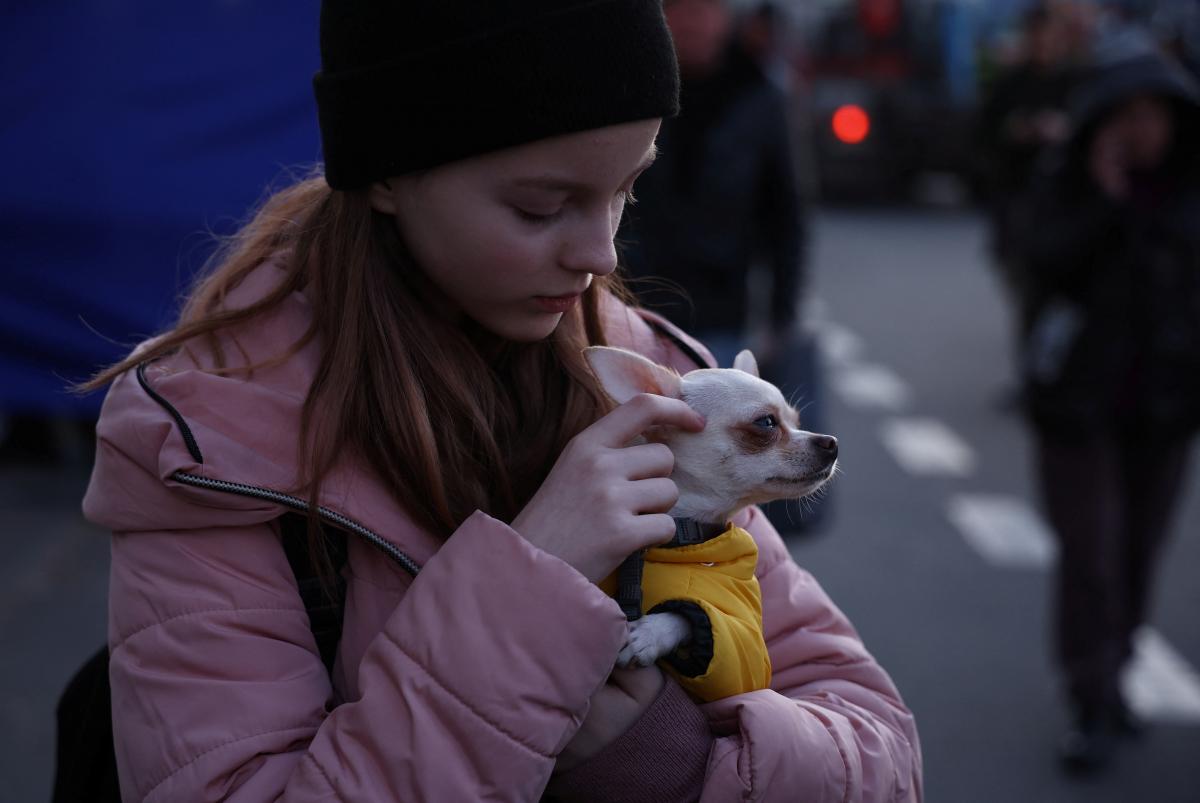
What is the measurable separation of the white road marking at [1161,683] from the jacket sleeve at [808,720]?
3330 millimetres

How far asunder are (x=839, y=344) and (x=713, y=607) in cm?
916

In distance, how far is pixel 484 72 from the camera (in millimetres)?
1300

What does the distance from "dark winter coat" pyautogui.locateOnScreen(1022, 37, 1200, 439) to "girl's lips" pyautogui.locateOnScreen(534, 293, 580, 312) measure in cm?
312

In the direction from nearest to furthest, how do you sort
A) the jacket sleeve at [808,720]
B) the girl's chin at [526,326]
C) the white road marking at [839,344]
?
the jacket sleeve at [808,720] < the girl's chin at [526,326] < the white road marking at [839,344]

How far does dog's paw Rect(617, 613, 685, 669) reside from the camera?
1.36 meters

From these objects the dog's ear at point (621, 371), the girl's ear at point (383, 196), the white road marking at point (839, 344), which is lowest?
the white road marking at point (839, 344)

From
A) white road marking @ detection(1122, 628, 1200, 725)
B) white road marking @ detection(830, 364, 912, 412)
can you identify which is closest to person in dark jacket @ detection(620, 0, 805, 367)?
white road marking @ detection(1122, 628, 1200, 725)

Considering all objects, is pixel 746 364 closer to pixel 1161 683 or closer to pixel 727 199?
pixel 727 199

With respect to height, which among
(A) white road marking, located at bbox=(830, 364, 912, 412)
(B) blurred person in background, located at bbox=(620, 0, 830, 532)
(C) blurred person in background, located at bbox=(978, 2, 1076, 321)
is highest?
(B) blurred person in background, located at bbox=(620, 0, 830, 532)

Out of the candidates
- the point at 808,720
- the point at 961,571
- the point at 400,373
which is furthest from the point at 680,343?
the point at 961,571

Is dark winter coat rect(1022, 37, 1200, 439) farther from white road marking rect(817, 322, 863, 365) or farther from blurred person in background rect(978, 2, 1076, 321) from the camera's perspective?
white road marking rect(817, 322, 863, 365)

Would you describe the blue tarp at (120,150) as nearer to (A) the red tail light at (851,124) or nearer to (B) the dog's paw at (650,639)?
(B) the dog's paw at (650,639)

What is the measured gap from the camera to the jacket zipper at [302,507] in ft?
4.24

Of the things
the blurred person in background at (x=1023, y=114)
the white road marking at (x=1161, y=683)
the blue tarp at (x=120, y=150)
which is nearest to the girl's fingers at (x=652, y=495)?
the blue tarp at (x=120, y=150)
